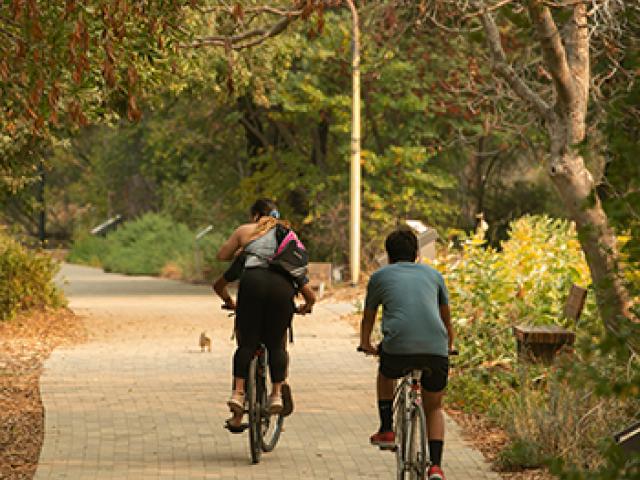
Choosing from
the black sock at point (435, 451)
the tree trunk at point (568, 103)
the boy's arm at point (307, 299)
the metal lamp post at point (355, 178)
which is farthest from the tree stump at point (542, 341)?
the metal lamp post at point (355, 178)

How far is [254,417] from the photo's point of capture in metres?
10.1

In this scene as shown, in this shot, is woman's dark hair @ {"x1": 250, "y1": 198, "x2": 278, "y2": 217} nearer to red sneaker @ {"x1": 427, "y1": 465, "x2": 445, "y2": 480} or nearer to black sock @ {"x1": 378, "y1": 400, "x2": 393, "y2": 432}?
black sock @ {"x1": 378, "y1": 400, "x2": 393, "y2": 432}

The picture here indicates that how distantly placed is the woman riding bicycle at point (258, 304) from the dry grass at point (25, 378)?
1.55 metres

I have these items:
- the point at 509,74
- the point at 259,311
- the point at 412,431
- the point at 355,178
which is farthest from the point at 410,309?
the point at 355,178

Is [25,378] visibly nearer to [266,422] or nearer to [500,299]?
[500,299]

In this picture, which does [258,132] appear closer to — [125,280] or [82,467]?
[125,280]

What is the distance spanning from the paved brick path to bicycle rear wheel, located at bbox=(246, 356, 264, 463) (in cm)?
11

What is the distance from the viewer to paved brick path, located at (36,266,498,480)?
10.0 meters

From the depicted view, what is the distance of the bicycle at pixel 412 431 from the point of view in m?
8.16

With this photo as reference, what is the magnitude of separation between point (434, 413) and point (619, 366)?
11.2 feet

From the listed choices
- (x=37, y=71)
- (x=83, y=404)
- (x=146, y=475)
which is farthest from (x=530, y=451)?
(x=83, y=404)

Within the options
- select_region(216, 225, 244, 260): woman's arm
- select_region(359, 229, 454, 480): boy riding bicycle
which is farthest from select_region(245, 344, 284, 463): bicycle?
select_region(359, 229, 454, 480): boy riding bicycle

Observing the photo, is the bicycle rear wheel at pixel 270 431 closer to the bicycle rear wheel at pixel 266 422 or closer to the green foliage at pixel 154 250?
the bicycle rear wheel at pixel 266 422

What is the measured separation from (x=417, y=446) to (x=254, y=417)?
2092 mm
